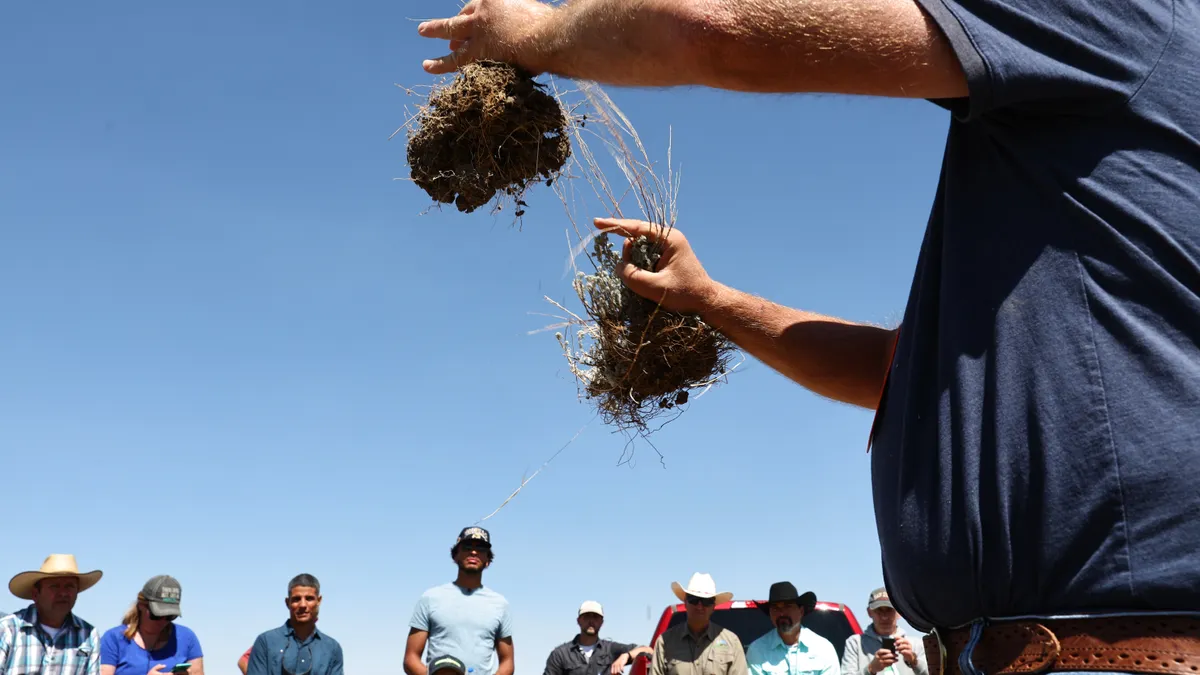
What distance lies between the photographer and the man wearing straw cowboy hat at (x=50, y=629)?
7.97 metres

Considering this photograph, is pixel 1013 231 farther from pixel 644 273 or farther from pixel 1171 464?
pixel 644 273

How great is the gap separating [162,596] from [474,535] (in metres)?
2.55

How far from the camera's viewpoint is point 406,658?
8547 mm

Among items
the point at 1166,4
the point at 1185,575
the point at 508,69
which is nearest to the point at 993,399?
the point at 1185,575

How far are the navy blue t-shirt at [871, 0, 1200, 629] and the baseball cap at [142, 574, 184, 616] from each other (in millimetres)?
8118

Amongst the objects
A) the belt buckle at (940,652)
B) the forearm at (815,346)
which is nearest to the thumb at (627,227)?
the forearm at (815,346)

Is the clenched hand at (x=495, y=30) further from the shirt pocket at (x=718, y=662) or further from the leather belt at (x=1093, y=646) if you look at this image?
Result: the shirt pocket at (x=718, y=662)

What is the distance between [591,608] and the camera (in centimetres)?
1095

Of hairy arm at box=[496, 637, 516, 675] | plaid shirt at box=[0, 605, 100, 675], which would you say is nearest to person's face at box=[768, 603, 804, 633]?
hairy arm at box=[496, 637, 516, 675]

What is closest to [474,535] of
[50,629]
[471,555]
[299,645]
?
[471,555]

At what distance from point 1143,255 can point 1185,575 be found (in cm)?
52

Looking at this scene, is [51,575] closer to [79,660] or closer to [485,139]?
[79,660]

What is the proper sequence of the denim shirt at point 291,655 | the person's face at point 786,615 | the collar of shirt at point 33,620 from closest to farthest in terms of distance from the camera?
the collar of shirt at point 33,620 < the denim shirt at point 291,655 < the person's face at point 786,615

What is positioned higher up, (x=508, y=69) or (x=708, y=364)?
(x=508, y=69)
